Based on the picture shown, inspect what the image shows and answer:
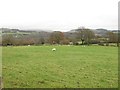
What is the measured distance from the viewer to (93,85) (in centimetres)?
1031

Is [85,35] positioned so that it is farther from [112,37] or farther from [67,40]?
[112,37]

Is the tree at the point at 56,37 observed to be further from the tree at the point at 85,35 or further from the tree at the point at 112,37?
the tree at the point at 112,37

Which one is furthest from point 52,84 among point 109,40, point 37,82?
point 109,40

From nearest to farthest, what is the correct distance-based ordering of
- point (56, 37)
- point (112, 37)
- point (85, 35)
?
point (112, 37) → point (85, 35) → point (56, 37)

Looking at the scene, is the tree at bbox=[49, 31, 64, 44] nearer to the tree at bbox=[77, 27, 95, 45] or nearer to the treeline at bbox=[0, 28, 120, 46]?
the treeline at bbox=[0, 28, 120, 46]

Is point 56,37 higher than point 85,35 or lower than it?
lower

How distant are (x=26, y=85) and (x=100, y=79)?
3717 mm

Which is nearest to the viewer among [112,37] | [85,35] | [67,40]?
[112,37]

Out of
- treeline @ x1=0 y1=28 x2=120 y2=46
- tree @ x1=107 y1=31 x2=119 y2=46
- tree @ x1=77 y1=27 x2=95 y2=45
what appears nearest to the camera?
treeline @ x1=0 y1=28 x2=120 y2=46

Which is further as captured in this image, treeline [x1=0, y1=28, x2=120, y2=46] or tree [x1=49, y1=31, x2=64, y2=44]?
tree [x1=49, y1=31, x2=64, y2=44]

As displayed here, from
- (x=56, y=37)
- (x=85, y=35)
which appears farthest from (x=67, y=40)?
(x=85, y=35)

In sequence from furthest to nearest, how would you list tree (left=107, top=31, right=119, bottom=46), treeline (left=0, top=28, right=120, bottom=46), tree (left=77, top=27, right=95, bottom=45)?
tree (left=77, top=27, right=95, bottom=45), tree (left=107, top=31, right=119, bottom=46), treeline (left=0, top=28, right=120, bottom=46)

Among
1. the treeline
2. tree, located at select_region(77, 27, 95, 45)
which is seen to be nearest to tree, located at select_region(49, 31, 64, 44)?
the treeline

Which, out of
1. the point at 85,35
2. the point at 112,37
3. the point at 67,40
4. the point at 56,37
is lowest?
the point at 67,40
